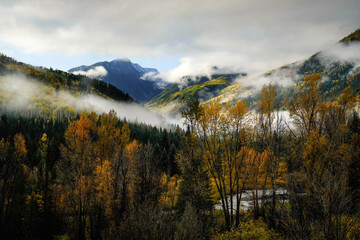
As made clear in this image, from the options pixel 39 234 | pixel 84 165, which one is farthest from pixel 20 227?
pixel 84 165

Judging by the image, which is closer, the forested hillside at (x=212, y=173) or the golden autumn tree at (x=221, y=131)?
the forested hillside at (x=212, y=173)

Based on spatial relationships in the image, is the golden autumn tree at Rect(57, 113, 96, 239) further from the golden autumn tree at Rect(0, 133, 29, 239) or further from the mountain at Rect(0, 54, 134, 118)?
the mountain at Rect(0, 54, 134, 118)

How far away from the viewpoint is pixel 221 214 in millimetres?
32281

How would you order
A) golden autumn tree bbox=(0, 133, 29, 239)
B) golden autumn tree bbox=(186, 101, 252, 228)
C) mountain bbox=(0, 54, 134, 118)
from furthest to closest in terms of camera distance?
mountain bbox=(0, 54, 134, 118)
golden autumn tree bbox=(0, 133, 29, 239)
golden autumn tree bbox=(186, 101, 252, 228)

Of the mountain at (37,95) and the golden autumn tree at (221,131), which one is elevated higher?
the mountain at (37,95)

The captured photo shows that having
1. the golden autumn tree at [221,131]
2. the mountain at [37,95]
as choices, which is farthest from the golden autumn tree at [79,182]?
the mountain at [37,95]

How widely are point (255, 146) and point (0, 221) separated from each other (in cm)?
3674

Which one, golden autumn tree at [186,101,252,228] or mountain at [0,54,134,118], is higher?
mountain at [0,54,134,118]

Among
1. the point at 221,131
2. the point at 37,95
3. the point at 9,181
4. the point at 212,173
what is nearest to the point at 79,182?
the point at 9,181

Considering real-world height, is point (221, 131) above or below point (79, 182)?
above

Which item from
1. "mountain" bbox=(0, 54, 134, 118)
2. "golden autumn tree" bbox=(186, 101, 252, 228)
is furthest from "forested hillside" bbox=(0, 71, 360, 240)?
"mountain" bbox=(0, 54, 134, 118)

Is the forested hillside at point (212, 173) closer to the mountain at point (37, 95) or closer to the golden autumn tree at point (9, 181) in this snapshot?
the golden autumn tree at point (9, 181)

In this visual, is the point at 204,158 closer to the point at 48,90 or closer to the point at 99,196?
the point at 99,196

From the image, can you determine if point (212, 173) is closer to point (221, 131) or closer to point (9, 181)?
point (221, 131)
